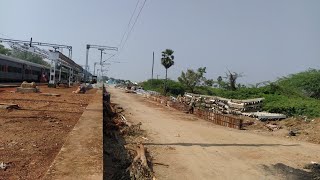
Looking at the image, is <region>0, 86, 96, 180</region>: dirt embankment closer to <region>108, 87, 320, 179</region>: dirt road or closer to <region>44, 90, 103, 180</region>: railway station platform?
<region>44, 90, 103, 180</region>: railway station platform

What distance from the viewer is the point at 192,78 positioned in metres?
67.6

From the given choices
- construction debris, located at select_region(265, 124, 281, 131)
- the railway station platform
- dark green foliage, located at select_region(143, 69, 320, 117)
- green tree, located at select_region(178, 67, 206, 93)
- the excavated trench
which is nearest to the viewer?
the railway station platform

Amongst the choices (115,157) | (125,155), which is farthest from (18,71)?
(115,157)

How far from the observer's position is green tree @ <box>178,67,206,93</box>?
2662 inches

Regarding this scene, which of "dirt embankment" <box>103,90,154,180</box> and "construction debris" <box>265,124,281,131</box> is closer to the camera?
"dirt embankment" <box>103,90,154,180</box>

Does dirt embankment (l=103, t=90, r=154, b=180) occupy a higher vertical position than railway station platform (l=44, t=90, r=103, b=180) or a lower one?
lower

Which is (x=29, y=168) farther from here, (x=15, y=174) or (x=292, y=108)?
(x=292, y=108)

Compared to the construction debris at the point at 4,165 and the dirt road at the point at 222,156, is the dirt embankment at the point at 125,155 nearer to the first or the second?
the dirt road at the point at 222,156

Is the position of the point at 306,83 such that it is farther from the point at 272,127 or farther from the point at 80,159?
the point at 80,159

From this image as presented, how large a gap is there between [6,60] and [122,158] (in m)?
28.4

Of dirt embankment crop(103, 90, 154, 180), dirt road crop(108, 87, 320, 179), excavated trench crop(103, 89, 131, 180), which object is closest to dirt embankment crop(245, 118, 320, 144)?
dirt road crop(108, 87, 320, 179)

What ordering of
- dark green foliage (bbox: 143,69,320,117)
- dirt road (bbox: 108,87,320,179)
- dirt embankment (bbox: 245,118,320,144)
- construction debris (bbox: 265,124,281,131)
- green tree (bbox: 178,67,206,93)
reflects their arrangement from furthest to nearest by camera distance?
green tree (bbox: 178,67,206,93), dark green foliage (bbox: 143,69,320,117), construction debris (bbox: 265,124,281,131), dirt embankment (bbox: 245,118,320,144), dirt road (bbox: 108,87,320,179)

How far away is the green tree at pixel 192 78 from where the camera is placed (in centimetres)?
6762

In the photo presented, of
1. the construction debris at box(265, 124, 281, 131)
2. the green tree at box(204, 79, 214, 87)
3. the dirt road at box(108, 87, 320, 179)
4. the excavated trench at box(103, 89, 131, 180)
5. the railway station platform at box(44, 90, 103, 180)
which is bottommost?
the construction debris at box(265, 124, 281, 131)
